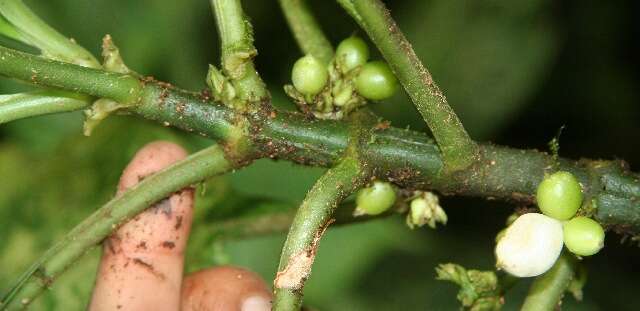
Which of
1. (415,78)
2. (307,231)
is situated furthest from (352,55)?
(307,231)

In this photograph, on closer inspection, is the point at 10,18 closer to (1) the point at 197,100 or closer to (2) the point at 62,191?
(1) the point at 197,100

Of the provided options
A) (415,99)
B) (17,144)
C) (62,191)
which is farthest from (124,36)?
(415,99)

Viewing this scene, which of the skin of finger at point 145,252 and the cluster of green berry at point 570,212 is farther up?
the skin of finger at point 145,252

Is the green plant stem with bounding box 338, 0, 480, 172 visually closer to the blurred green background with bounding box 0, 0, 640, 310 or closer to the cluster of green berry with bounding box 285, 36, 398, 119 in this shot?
the cluster of green berry with bounding box 285, 36, 398, 119

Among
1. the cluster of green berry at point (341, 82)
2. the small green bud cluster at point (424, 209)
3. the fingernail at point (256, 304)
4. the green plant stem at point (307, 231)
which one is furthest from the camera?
the fingernail at point (256, 304)

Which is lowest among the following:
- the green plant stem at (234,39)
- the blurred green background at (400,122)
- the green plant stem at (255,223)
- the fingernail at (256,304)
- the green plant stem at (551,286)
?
the green plant stem at (551,286)

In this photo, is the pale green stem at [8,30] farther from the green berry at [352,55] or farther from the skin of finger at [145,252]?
the green berry at [352,55]

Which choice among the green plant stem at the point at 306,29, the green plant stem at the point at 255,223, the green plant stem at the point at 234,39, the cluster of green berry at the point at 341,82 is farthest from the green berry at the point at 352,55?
the green plant stem at the point at 255,223
